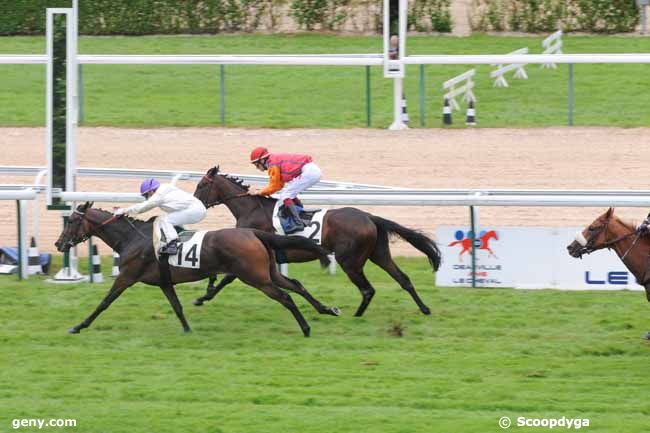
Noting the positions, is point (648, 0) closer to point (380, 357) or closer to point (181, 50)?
point (181, 50)

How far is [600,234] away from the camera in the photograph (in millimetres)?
10070

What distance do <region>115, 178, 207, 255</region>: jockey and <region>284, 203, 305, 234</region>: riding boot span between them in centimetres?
76

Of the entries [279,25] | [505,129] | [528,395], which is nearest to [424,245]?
[528,395]

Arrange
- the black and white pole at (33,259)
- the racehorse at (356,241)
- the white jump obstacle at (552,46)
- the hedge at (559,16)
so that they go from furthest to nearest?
the hedge at (559,16) < the white jump obstacle at (552,46) < the black and white pole at (33,259) < the racehorse at (356,241)

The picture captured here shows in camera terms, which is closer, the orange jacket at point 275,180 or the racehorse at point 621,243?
the racehorse at point 621,243

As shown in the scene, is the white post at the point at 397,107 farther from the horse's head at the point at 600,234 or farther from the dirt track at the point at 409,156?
the horse's head at the point at 600,234

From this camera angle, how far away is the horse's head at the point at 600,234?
32.9 feet

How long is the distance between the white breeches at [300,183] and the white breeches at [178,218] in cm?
82

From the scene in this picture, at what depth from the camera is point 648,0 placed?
22.2 metres

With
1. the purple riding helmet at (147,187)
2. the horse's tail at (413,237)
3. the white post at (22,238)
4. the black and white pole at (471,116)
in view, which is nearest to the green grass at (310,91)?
the black and white pole at (471,116)

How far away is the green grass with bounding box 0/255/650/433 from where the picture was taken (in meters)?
8.10

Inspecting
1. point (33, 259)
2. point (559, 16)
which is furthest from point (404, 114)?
point (33, 259)

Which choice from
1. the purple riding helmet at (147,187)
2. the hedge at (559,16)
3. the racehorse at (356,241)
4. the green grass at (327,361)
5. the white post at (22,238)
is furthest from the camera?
the hedge at (559,16)

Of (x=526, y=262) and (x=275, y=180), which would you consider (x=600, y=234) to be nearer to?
(x=526, y=262)
